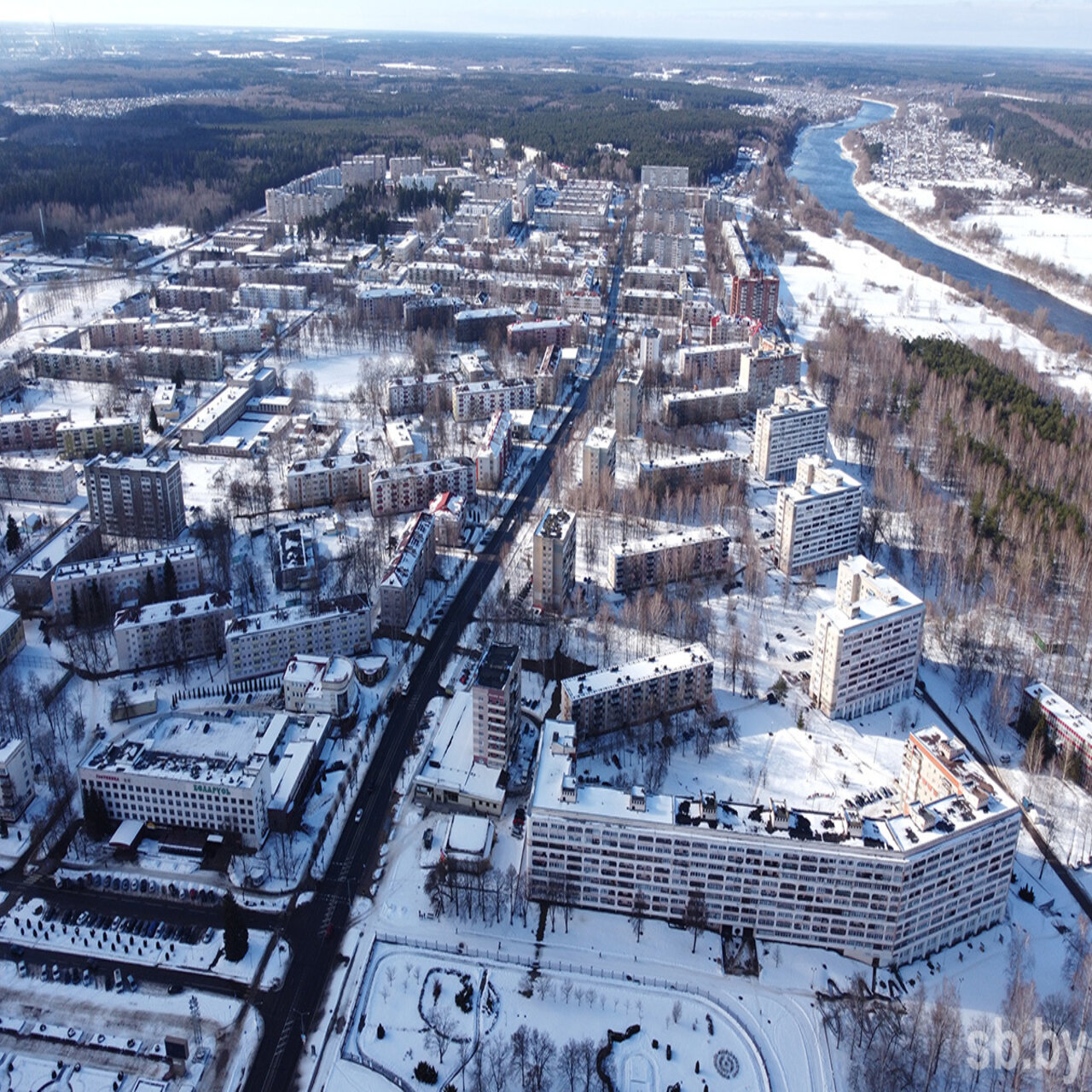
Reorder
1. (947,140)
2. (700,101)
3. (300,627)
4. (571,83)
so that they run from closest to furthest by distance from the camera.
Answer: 1. (300,627)
2. (947,140)
3. (700,101)
4. (571,83)

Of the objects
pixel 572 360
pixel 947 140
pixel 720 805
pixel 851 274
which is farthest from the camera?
pixel 947 140

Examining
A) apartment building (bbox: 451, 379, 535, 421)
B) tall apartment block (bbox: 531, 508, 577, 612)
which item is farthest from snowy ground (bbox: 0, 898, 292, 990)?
apartment building (bbox: 451, 379, 535, 421)

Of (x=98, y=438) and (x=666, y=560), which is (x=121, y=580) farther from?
(x=666, y=560)

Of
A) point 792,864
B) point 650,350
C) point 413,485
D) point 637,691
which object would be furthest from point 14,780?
point 650,350

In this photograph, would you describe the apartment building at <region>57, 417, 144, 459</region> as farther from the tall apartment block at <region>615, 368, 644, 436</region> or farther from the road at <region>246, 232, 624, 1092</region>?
the tall apartment block at <region>615, 368, 644, 436</region>

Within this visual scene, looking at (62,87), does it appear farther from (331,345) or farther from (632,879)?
(632,879)

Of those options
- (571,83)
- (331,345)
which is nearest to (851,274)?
(331,345)

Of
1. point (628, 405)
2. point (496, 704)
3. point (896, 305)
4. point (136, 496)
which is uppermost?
point (896, 305)
